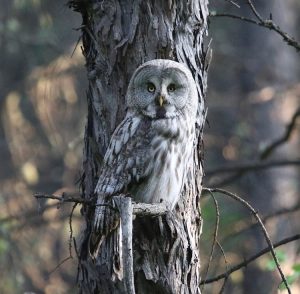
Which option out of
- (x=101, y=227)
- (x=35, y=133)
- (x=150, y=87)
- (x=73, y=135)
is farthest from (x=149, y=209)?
(x=35, y=133)

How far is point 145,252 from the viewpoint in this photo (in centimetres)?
472

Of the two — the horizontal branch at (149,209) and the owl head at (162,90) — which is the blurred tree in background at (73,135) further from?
the horizontal branch at (149,209)

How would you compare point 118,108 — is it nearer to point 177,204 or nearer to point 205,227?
point 177,204

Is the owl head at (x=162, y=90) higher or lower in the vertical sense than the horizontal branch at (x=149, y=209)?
higher

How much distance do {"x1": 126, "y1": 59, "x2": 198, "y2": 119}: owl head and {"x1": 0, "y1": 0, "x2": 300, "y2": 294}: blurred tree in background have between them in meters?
3.79

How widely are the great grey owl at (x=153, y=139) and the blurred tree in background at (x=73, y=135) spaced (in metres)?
3.82

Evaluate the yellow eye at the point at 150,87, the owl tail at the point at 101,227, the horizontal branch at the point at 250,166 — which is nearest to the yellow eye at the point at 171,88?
the yellow eye at the point at 150,87

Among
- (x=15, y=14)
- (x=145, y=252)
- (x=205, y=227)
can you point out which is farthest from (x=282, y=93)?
(x=145, y=252)

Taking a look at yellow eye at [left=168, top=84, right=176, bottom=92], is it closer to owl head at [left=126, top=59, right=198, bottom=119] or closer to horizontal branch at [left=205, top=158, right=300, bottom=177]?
owl head at [left=126, top=59, right=198, bottom=119]

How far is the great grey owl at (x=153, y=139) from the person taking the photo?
484 cm

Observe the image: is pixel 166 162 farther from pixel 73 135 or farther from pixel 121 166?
pixel 73 135

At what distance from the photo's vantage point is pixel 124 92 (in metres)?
4.95

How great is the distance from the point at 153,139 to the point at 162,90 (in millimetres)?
319

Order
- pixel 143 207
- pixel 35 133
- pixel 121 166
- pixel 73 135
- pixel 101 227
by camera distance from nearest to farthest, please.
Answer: pixel 143 207 → pixel 101 227 → pixel 121 166 → pixel 73 135 → pixel 35 133
